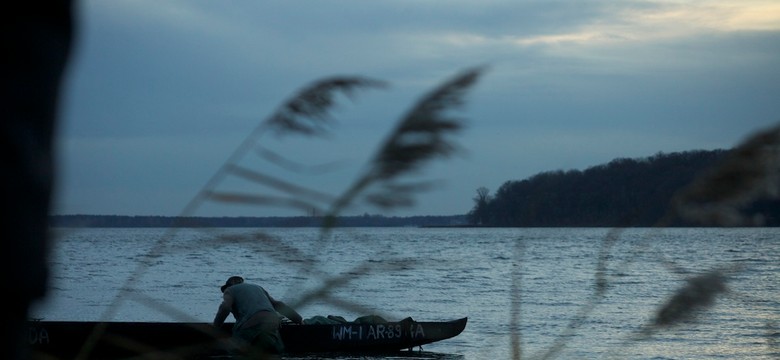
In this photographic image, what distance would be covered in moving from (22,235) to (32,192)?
4 centimetres

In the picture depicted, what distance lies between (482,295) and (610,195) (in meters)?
34.7

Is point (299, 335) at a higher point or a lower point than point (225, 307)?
lower

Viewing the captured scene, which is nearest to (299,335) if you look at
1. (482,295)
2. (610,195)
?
(610,195)

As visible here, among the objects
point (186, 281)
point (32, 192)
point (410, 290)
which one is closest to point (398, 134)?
point (32, 192)

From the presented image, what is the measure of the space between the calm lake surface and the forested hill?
7 cm

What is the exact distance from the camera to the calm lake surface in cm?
234

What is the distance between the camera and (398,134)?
1843 mm

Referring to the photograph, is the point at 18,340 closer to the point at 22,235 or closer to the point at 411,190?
the point at 22,235

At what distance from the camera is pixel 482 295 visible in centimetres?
3878

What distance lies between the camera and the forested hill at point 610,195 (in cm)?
244

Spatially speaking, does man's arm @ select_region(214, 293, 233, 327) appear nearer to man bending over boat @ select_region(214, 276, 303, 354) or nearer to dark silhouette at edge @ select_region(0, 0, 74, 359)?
man bending over boat @ select_region(214, 276, 303, 354)

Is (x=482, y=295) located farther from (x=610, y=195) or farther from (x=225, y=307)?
(x=610, y=195)

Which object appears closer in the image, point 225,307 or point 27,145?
point 27,145

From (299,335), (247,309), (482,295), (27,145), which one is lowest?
(482,295)
